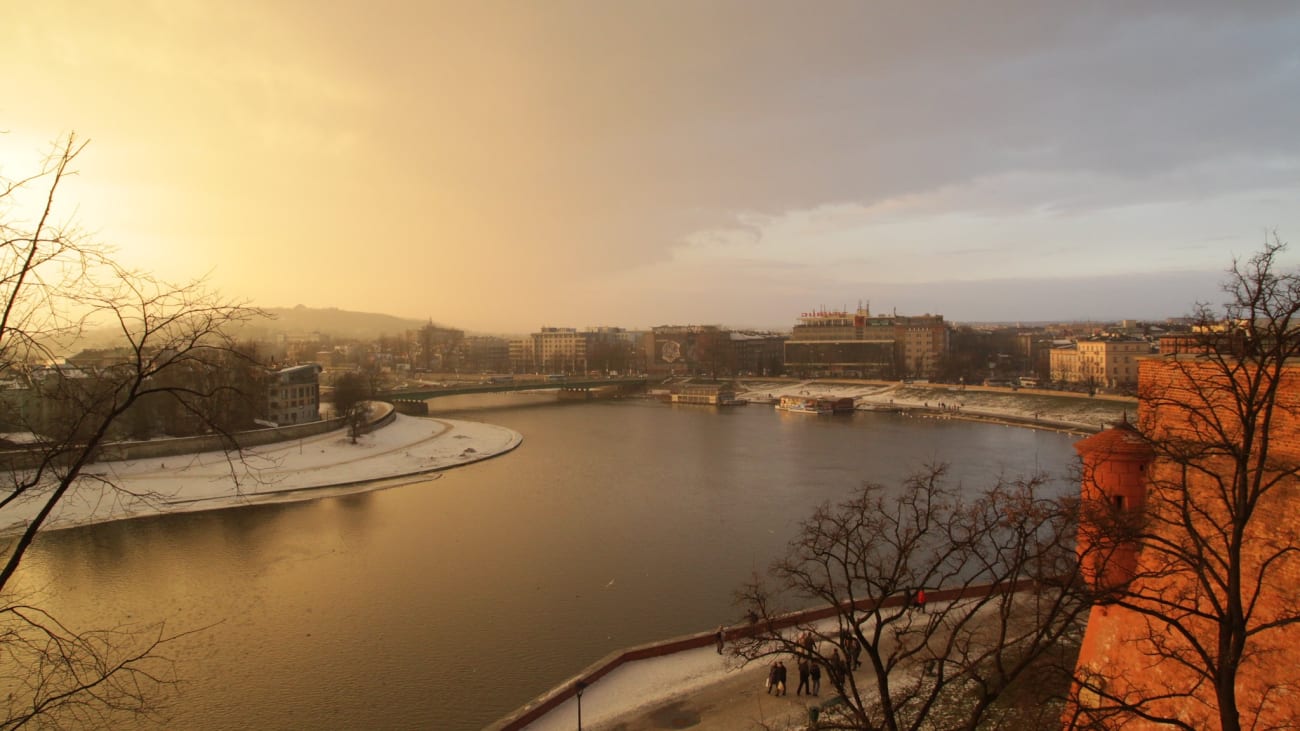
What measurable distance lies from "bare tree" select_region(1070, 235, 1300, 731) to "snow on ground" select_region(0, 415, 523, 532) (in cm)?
1539

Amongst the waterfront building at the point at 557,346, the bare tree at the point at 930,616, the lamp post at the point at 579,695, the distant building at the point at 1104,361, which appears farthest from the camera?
the waterfront building at the point at 557,346

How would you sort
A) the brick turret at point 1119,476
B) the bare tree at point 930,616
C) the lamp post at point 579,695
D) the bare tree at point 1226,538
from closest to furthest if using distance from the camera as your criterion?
the bare tree at point 1226,538, the bare tree at point 930,616, the brick turret at point 1119,476, the lamp post at point 579,695

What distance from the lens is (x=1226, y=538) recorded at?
3.52m

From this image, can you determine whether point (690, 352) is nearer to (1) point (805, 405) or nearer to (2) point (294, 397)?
(1) point (805, 405)

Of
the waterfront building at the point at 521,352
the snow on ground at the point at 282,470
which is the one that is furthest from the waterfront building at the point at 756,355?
the snow on ground at the point at 282,470

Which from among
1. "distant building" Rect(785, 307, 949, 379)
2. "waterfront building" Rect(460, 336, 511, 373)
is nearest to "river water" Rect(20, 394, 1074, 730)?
"distant building" Rect(785, 307, 949, 379)

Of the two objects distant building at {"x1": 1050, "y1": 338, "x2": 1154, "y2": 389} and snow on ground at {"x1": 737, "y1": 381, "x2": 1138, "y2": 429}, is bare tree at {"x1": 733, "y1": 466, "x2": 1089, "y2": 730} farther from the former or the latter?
distant building at {"x1": 1050, "y1": 338, "x2": 1154, "y2": 389}

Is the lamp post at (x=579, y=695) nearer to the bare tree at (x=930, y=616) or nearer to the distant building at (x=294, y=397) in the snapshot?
the bare tree at (x=930, y=616)

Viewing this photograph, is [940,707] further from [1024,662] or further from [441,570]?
[441,570]

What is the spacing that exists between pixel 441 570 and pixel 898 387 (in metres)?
42.4

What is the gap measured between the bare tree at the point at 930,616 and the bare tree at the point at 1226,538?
53cm

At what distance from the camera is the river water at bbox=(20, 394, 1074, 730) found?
29.0 ft

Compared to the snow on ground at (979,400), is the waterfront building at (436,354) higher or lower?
higher

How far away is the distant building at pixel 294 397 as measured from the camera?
27828 millimetres
